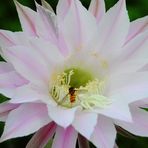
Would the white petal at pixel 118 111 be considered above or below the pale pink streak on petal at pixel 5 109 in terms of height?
below

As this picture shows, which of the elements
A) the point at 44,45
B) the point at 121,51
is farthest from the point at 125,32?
the point at 44,45

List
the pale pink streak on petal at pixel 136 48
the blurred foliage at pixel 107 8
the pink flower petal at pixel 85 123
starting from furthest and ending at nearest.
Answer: the blurred foliage at pixel 107 8 → the pale pink streak on petal at pixel 136 48 → the pink flower petal at pixel 85 123

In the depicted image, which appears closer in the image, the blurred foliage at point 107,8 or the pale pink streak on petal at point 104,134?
the pale pink streak on petal at point 104,134

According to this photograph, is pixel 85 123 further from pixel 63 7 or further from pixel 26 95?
pixel 63 7

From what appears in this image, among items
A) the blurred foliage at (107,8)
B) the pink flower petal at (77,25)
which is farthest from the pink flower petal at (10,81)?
the blurred foliage at (107,8)

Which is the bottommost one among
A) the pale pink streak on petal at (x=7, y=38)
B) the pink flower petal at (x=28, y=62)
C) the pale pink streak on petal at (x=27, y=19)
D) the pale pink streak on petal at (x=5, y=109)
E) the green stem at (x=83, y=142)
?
the green stem at (x=83, y=142)

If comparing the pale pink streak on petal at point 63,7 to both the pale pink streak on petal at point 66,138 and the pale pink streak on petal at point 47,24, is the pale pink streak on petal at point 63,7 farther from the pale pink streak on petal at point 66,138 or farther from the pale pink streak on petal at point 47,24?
the pale pink streak on petal at point 66,138

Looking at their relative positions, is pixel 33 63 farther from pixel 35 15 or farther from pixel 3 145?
pixel 3 145

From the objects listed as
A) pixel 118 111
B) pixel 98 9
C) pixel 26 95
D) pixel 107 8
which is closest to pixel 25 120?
pixel 26 95

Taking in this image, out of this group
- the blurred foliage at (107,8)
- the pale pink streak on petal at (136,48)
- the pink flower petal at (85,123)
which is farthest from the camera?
the blurred foliage at (107,8)
